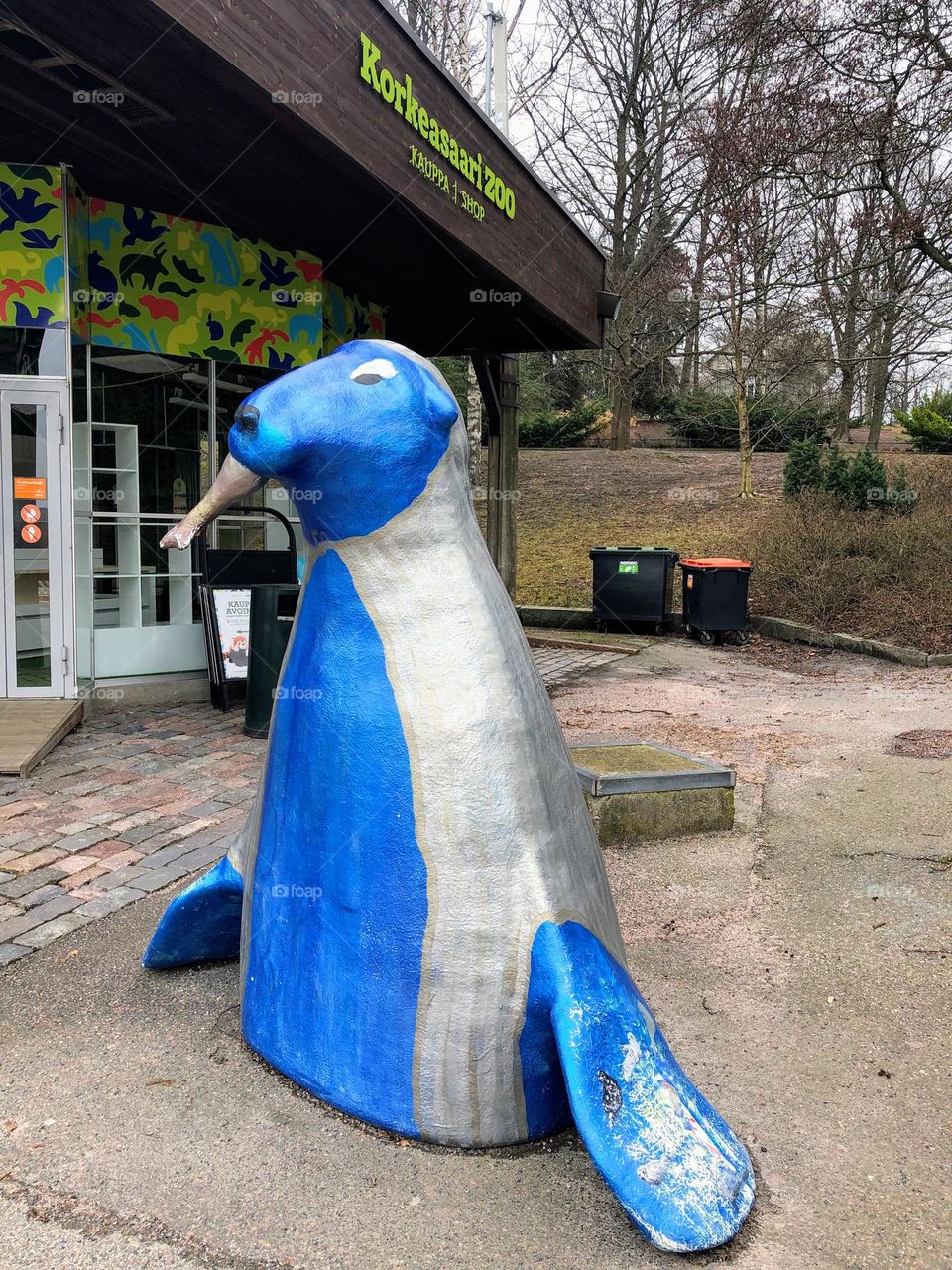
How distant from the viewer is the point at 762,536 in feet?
45.4

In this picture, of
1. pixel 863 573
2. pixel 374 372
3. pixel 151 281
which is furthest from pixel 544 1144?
pixel 863 573

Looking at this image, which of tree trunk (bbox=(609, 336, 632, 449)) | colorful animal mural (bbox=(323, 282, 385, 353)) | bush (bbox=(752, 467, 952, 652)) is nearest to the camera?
colorful animal mural (bbox=(323, 282, 385, 353))

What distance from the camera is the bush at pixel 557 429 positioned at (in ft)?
90.3

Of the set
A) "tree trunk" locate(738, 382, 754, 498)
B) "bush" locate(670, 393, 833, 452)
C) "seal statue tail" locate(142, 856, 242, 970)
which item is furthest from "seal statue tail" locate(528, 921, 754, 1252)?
"bush" locate(670, 393, 833, 452)

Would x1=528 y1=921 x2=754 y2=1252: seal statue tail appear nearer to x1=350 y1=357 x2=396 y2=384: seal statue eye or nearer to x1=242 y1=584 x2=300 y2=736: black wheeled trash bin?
x1=350 y1=357 x2=396 y2=384: seal statue eye

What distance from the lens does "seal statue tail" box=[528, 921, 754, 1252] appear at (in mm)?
1857

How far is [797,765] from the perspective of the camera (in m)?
6.22

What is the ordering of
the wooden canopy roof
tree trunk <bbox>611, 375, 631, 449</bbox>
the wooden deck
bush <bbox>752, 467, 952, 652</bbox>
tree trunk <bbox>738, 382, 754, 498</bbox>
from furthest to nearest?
1. tree trunk <bbox>611, 375, 631, 449</bbox>
2. tree trunk <bbox>738, 382, 754, 498</bbox>
3. bush <bbox>752, 467, 952, 652</bbox>
4. the wooden deck
5. the wooden canopy roof

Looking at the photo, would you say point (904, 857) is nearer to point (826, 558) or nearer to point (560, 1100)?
point (560, 1100)

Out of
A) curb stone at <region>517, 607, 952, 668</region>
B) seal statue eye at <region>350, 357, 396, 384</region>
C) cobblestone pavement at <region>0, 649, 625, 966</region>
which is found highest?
seal statue eye at <region>350, 357, 396, 384</region>

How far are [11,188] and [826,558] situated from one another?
10.2 m

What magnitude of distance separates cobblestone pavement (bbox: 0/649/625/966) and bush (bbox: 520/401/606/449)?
70.9 feet

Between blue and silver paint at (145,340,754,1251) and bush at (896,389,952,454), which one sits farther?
bush at (896,389,952,454)

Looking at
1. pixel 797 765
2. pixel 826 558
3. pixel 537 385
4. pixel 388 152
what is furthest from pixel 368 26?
pixel 537 385
